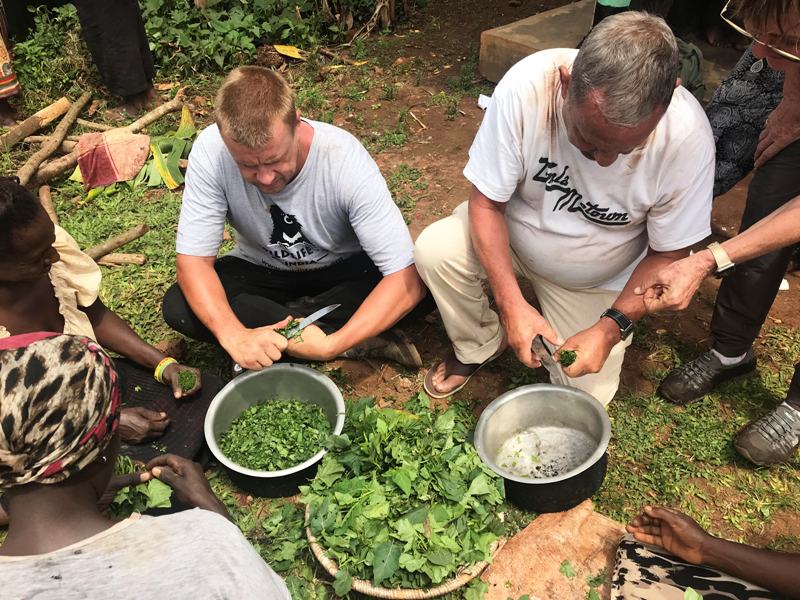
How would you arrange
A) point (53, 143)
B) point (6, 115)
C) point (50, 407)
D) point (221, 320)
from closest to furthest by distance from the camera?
1. point (50, 407)
2. point (221, 320)
3. point (53, 143)
4. point (6, 115)

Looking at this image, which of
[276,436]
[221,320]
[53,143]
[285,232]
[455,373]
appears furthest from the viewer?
[53,143]

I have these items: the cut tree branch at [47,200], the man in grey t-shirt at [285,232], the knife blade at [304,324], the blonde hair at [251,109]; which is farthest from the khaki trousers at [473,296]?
the cut tree branch at [47,200]

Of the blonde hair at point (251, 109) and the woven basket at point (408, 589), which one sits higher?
the blonde hair at point (251, 109)

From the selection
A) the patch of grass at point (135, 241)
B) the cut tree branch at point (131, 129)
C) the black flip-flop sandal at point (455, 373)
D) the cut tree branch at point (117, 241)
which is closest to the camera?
the black flip-flop sandal at point (455, 373)

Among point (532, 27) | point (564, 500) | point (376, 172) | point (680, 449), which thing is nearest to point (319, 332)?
point (376, 172)

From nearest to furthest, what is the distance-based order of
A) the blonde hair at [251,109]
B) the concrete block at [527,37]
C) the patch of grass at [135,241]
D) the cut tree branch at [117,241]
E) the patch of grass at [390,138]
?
the blonde hair at [251,109]
the patch of grass at [135,241]
the cut tree branch at [117,241]
the patch of grass at [390,138]
the concrete block at [527,37]

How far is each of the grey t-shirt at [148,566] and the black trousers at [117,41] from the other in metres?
5.02

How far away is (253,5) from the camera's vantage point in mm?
6805

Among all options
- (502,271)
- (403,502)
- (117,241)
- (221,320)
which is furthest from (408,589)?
(117,241)

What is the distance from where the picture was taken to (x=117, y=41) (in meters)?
5.63

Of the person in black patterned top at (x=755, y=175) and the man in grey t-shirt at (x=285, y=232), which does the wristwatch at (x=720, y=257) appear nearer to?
the person in black patterned top at (x=755, y=175)

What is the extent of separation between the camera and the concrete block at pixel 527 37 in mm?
5617

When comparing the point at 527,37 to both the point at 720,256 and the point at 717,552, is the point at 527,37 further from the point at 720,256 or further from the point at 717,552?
the point at 717,552

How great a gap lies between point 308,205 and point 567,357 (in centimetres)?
127
